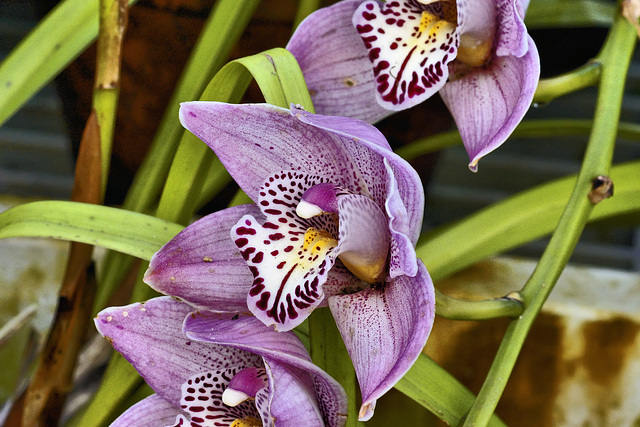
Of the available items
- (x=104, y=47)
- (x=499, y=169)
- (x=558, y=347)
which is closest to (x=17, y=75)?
(x=104, y=47)

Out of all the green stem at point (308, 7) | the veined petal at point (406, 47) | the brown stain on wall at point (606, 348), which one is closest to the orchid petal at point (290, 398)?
the veined petal at point (406, 47)

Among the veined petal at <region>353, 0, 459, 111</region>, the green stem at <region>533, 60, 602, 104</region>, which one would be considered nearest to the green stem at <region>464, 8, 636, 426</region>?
the green stem at <region>533, 60, 602, 104</region>

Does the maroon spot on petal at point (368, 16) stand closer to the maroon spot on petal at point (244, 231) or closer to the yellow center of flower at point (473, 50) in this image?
the yellow center of flower at point (473, 50)

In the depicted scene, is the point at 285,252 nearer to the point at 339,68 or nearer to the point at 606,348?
the point at 339,68

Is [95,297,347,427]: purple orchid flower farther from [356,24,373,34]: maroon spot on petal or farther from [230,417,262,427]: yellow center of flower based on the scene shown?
[356,24,373,34]: maroon spot on petal

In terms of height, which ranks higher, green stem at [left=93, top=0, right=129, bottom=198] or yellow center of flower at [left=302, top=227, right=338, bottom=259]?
green stem at [left=93, top=0, right=129, bottom=198]

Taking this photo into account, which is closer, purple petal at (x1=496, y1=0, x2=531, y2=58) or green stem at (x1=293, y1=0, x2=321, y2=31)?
purple petal at (x1=496, y1=0, x2=531, y2=58)

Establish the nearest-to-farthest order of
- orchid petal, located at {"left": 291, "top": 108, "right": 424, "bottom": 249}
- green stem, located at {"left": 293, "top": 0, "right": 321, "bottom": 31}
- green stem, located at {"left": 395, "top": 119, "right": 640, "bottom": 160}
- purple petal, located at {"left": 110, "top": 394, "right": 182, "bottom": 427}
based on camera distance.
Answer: orchid petal, located at {"left": 291, "top": 108, "right": 424, "bottom": 249}
purple petal, located at {"left": 110, "top": 394, "right": 182, "bottom": 427}
green stem, located at {"left": 293, "top": 0, "right": 321, "bottom": 31}
green stem, located at {"left": 395, "top": 119, "right": 640, "bottom": 160}
